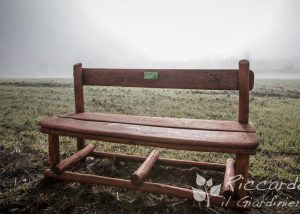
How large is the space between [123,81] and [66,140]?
9.36 ft

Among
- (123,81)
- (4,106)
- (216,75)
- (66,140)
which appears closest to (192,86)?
(216,75)

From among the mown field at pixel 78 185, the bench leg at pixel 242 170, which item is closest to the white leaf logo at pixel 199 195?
the mown field at pixel 78 185

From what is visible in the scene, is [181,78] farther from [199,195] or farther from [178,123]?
[199,195]

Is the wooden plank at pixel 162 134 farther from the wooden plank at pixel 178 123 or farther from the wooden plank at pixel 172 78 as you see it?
the wooden plank at pixel 172 78

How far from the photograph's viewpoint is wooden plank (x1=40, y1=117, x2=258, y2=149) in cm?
245

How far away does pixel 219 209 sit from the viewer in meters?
2.98

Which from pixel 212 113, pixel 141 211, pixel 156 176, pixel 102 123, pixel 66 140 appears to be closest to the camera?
pixel 141 211

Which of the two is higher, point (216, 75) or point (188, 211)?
point (216, 75)

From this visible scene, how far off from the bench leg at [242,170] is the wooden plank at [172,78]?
0.88 meters

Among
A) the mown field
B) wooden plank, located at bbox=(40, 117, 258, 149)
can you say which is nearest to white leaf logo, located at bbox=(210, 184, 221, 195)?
the mown field

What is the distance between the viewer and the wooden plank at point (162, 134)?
96.5 inches

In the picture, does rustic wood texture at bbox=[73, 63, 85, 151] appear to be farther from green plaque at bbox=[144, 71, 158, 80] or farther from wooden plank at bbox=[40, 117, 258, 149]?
green plaque at bbox=[144, 71, 158, 80]

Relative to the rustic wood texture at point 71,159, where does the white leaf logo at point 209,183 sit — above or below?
below

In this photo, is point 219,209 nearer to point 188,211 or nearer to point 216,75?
point 188,211
